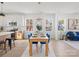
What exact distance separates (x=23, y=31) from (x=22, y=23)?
69 centimetres

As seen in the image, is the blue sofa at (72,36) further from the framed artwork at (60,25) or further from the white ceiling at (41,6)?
the white ceiling at (41,6)

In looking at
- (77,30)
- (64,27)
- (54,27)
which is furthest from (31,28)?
(77,30)

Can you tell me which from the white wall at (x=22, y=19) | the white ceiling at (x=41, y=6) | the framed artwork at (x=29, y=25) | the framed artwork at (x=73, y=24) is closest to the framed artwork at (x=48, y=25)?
the white wall at (x=22, y=19)

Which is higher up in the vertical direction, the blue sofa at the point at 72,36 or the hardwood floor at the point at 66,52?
the blue sofa at the point at 72,36

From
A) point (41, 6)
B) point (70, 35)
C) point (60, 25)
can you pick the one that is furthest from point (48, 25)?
point (41, 6)

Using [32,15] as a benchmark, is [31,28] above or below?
below

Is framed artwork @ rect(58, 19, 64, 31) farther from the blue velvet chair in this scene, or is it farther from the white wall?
the blue velvet chair

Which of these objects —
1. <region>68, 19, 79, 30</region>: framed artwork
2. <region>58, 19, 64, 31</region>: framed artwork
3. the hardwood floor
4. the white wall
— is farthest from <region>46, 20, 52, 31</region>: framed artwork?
the hardwood floor

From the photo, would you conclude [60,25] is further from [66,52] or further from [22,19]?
[66,52]

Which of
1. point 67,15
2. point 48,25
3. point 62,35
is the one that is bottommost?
point 62,35

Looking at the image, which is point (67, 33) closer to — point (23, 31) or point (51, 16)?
point (51, 16)

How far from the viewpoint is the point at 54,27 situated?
12.8 meters

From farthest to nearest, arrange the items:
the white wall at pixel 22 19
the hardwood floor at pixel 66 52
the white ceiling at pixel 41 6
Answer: the white wall at pixel 22 19
the white ceiling at pixel 41 6
the hardwood floor at pixel 66 52

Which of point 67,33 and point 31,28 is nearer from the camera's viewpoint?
point 67,33
